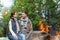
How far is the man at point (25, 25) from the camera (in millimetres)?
1854

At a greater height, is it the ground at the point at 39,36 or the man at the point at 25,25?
the man at the point at 25,25

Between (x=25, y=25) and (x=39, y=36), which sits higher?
(x=25, y=25)

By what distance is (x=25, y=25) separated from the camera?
186 cm

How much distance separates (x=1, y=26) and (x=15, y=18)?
Answer: 0.20 meters

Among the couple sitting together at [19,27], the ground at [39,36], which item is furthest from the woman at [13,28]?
the ground at [39,36]

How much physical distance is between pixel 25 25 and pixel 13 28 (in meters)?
0.15

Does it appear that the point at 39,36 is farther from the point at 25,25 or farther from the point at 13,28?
the point at 13,28

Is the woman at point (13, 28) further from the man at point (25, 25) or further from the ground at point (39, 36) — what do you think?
Result: the ground at point (39, 36)

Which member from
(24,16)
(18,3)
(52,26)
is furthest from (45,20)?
(18,3)

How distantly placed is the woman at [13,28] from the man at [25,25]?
0.05m

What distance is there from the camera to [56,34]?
1872mm

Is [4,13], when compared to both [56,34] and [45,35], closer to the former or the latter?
[45,35]

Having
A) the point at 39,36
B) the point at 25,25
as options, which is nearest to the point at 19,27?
the point at 25,25

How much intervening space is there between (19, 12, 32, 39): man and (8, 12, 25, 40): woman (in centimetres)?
5
